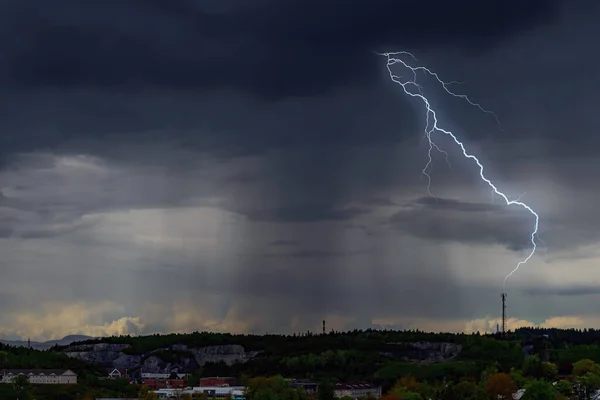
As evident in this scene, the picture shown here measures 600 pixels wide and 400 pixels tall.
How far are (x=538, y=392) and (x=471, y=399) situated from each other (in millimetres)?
11537

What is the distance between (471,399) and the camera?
643 ft

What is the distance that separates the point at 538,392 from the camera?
194m
